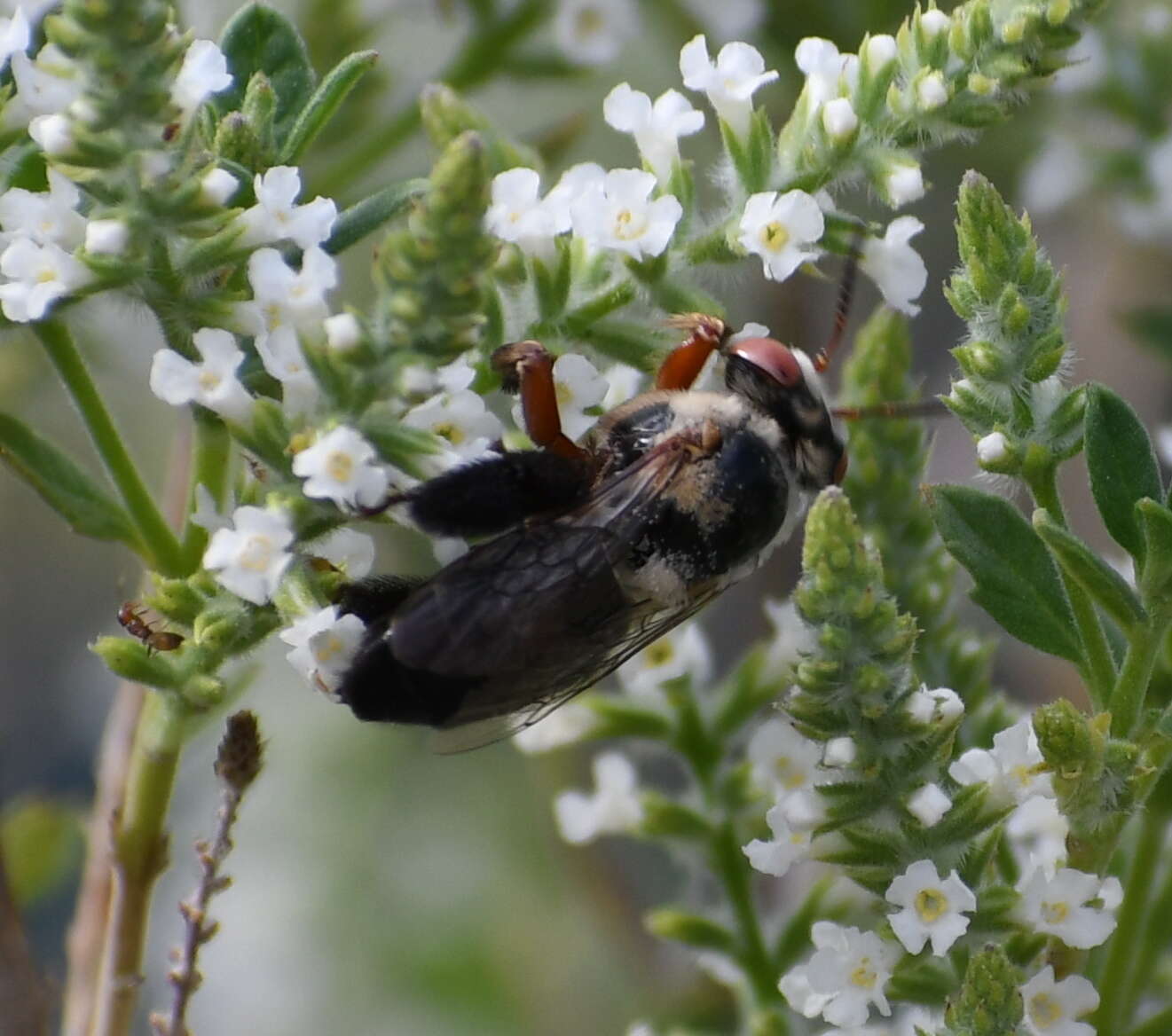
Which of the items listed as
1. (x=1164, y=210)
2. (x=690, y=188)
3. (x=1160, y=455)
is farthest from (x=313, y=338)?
(x=1164, y=210)

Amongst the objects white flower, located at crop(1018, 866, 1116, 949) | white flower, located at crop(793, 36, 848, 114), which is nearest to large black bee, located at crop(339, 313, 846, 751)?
white flower, located at crop(793, 36, 848, 114)

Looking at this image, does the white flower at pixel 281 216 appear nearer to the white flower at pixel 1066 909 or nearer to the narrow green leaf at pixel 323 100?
the narrow green leaf at pixel 323 100

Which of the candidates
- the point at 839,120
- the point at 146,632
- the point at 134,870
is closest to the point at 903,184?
the point at 839,120

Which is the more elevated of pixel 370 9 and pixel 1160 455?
pixel 370 9

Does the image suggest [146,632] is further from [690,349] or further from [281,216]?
[690,349]

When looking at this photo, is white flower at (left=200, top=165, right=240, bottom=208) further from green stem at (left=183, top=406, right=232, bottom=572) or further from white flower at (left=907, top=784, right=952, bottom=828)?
white flower at (left=907, top=784, right=952, bottom=828)

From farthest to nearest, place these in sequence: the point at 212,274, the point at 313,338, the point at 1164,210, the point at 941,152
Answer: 1. the point at 941,152
2. the point at 1164,210
3. the point at 212,274
4. the point at 313,338

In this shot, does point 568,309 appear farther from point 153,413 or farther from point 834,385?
point 153,413

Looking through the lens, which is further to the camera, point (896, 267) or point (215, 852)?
point (896, 267)
